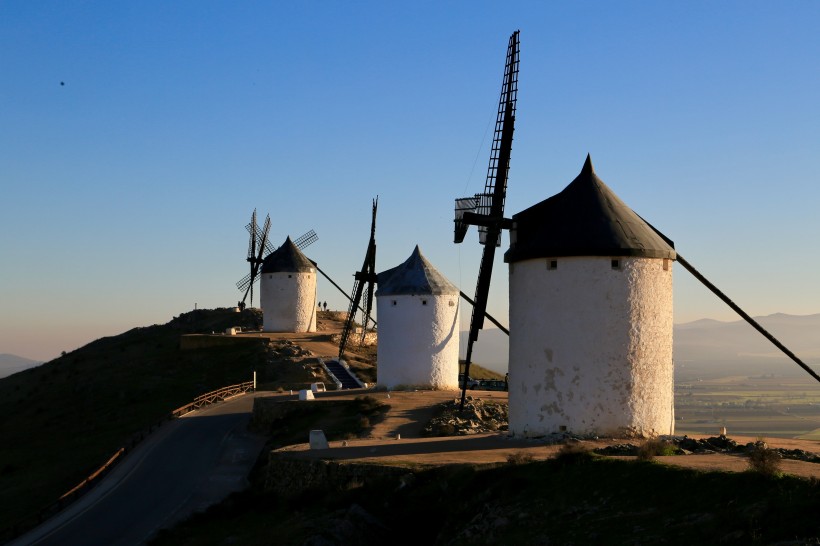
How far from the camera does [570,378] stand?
22.3 meters

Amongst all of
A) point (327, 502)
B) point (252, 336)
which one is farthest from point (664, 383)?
point (252, 336)

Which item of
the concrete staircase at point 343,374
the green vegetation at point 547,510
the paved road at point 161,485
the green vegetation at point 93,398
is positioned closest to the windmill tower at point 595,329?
the green vegetation at point 547,510

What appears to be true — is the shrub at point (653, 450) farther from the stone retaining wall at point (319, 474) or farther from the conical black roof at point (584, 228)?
the conical black roof at point (584, 228)

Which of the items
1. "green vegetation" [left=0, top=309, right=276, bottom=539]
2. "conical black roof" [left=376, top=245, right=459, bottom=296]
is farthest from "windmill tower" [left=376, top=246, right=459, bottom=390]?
"green vegetation" [left=0, top=309, right=276, bottom=539]

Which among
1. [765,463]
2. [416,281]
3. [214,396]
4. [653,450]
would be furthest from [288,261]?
[765,463]

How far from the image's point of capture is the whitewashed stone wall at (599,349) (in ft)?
72.8

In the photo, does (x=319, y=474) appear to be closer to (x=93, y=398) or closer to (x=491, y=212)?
(x=491, y=212)

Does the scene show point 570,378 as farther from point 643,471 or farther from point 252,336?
point 252,336

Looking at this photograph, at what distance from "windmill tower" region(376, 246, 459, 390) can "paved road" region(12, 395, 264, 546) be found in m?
6.17

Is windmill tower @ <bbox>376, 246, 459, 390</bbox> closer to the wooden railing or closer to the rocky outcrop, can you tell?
the rocky outcrop

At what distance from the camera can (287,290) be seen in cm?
5941

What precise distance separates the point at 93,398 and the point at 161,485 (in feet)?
79.1

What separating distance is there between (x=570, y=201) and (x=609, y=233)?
65.1 inches

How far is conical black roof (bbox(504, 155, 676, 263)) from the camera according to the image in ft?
73.8
